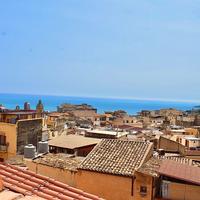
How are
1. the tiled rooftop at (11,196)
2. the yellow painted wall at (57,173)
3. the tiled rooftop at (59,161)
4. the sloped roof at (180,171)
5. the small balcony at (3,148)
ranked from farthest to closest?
the small balcony at (3,148) → the tiled rooftop at (59,161) → the yellow painted wall at (57,173) → the sloped roof at (180,171) → the tiled rooftop at (11,196)

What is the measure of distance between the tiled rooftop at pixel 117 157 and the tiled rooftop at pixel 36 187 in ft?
31.1

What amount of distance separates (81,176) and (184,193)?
170 inches

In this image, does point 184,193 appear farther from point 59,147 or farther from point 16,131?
point 16,131

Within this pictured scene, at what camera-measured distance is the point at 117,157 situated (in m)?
16.7

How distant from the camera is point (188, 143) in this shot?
38.3 m

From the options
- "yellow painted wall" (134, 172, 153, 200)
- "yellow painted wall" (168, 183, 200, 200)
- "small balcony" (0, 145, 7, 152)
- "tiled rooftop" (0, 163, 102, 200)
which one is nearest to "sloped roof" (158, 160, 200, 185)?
"yellow painted wall" (168, 183, 200, 200)

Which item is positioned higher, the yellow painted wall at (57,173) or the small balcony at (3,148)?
the yellow painted wall at (57,173)

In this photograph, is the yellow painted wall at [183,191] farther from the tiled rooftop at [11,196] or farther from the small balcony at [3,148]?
the small balcony at [3,148]

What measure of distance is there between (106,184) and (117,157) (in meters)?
1.65

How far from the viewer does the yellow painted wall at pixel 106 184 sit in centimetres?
1507

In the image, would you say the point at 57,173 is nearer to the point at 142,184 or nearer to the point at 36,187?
the point at 142,184

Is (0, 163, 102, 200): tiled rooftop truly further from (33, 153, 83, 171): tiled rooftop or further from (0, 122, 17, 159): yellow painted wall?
(0, 122, 17, 159): yellow painted wall

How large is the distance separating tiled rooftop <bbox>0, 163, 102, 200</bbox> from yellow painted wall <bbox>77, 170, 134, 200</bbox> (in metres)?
9.60

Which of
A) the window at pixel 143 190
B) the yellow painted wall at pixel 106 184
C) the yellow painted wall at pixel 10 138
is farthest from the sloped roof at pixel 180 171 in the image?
the yellow painted wall at pixel 10 138
